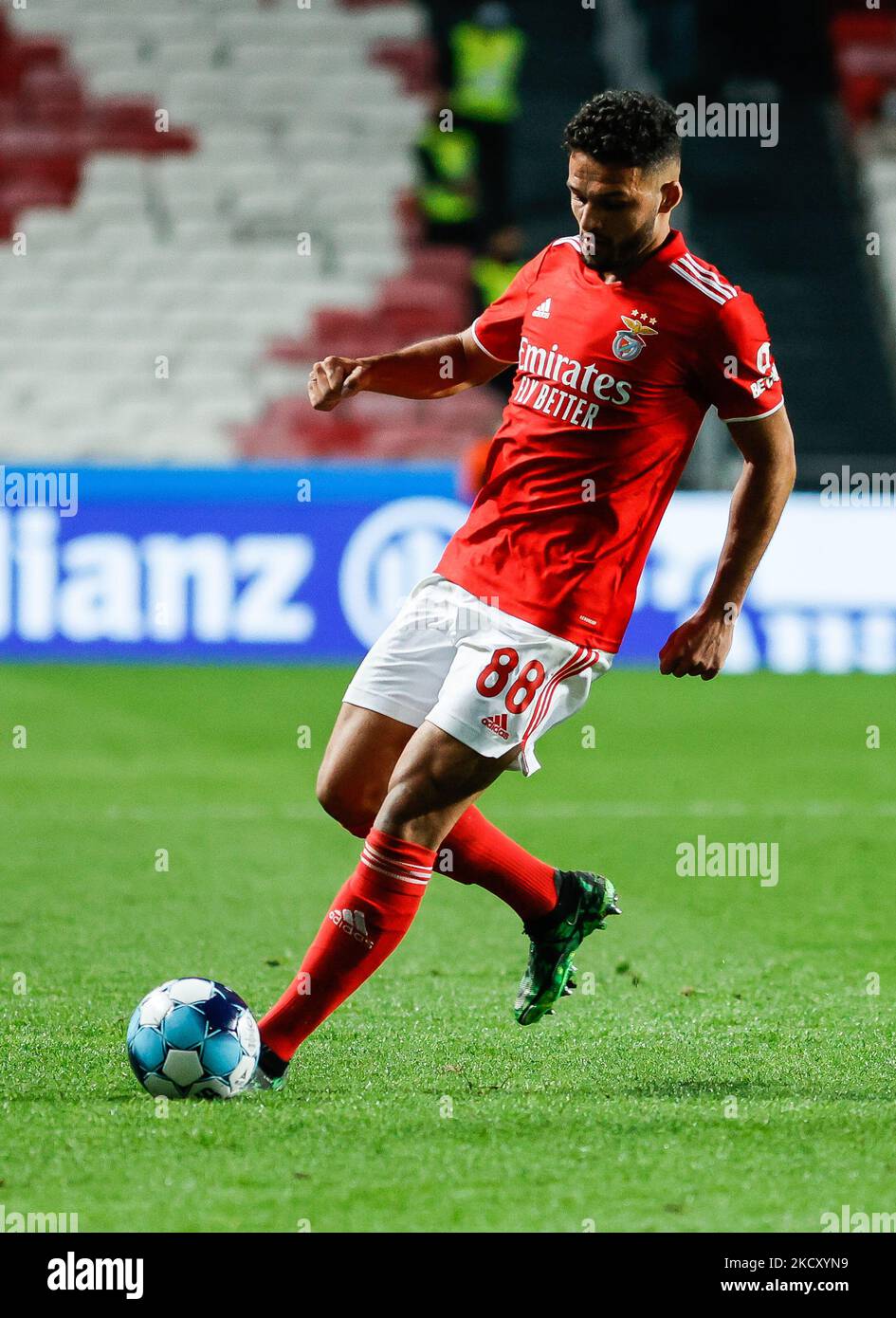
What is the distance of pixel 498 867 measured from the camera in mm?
4680

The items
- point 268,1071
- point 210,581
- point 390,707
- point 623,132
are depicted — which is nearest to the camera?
point 623,132

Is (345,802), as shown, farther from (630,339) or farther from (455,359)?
(630,339)

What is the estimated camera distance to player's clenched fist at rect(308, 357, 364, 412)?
4.35 meters

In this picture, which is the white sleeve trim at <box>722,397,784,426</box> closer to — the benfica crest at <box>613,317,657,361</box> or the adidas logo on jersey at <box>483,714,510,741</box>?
the benfica crest at <box>613,317,657,361</box>

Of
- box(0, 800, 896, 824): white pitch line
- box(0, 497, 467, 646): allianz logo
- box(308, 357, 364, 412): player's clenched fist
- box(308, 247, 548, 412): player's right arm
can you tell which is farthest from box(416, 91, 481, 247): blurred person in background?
box(308, 357, 364, 412): player's clenched fist

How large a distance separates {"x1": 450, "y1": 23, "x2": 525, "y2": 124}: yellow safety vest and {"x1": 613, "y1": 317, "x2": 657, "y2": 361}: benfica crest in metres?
13.7

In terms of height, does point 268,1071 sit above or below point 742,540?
below

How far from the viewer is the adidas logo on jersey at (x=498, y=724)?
415 centimetres

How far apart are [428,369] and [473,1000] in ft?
5.53

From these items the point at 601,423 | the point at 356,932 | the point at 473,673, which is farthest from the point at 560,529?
the point at 356,932

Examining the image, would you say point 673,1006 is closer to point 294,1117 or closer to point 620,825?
point 294,1117

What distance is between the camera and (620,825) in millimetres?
Result: 8062

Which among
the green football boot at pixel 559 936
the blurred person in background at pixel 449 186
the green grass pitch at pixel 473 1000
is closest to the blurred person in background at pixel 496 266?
the blurred person in background at pixel 449 186

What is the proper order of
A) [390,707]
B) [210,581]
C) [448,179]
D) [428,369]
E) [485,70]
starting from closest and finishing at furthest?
1. [390,707]
2. [428,369]
3. [210,581]
4. [448,179]
5. [485,70]
